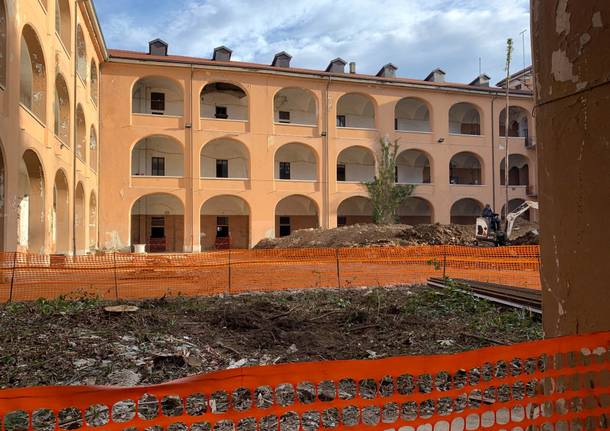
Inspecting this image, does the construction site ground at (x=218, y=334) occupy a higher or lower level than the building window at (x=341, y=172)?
lower

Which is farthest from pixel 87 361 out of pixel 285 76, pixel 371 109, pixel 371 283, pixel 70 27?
pixel 371 109

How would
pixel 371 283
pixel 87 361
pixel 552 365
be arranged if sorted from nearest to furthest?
pixel 552 365 < pixel 87 361 < pixel 371 283

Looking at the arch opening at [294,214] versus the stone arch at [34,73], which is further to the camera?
the arch opening at [294,214]

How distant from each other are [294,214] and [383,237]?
11411 millimetres

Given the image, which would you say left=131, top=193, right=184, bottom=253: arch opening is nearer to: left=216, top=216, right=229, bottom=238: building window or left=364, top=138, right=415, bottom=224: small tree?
left=216, top=216, right=229, bottom=238: building window

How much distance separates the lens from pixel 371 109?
3572 cm

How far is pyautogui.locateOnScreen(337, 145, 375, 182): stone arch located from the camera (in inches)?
Result: 1378

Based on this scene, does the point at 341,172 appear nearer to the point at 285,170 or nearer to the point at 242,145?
the point at 285,170

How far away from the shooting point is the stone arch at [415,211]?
3644cm

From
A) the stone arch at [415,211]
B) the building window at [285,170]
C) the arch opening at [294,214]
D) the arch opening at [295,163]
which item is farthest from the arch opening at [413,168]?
the building window at [285,170]

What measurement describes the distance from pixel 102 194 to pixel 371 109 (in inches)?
802

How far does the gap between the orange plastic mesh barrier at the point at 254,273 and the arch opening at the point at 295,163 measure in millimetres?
16698

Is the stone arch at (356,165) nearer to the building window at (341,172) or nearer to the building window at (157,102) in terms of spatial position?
the building window at (341,172)

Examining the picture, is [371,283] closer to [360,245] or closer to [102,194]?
[360,245]
